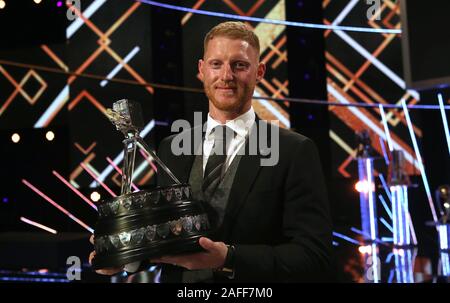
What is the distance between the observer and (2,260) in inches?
99.3

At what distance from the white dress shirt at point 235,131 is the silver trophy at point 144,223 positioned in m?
0.15

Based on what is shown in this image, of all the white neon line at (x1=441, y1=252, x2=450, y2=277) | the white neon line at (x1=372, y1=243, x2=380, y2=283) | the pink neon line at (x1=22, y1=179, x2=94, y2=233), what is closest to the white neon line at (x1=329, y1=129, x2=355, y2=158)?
the white neon line at (x1=372, y1=243, x2=380, y2=283)

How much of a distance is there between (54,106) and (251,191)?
2.60 m

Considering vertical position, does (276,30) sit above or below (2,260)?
above

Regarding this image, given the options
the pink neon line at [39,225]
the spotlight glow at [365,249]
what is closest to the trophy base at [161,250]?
the spotlight glow at [365,249]

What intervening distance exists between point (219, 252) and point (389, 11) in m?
3.17

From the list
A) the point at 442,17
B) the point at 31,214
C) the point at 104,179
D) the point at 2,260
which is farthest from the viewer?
Result: the point at 104,179

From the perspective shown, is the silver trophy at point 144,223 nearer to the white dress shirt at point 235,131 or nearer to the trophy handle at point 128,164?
the trophy handle at point 128,164

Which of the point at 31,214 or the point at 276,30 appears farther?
the point at 276,30

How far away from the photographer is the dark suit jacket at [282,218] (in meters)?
1.03

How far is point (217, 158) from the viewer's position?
1090 mm

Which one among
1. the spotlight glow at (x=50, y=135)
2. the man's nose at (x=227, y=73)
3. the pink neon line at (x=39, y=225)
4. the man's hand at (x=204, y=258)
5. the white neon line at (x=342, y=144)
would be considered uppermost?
the white neon line at (x=342, y=144)

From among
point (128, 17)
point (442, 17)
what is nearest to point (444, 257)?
point (442, 17)
